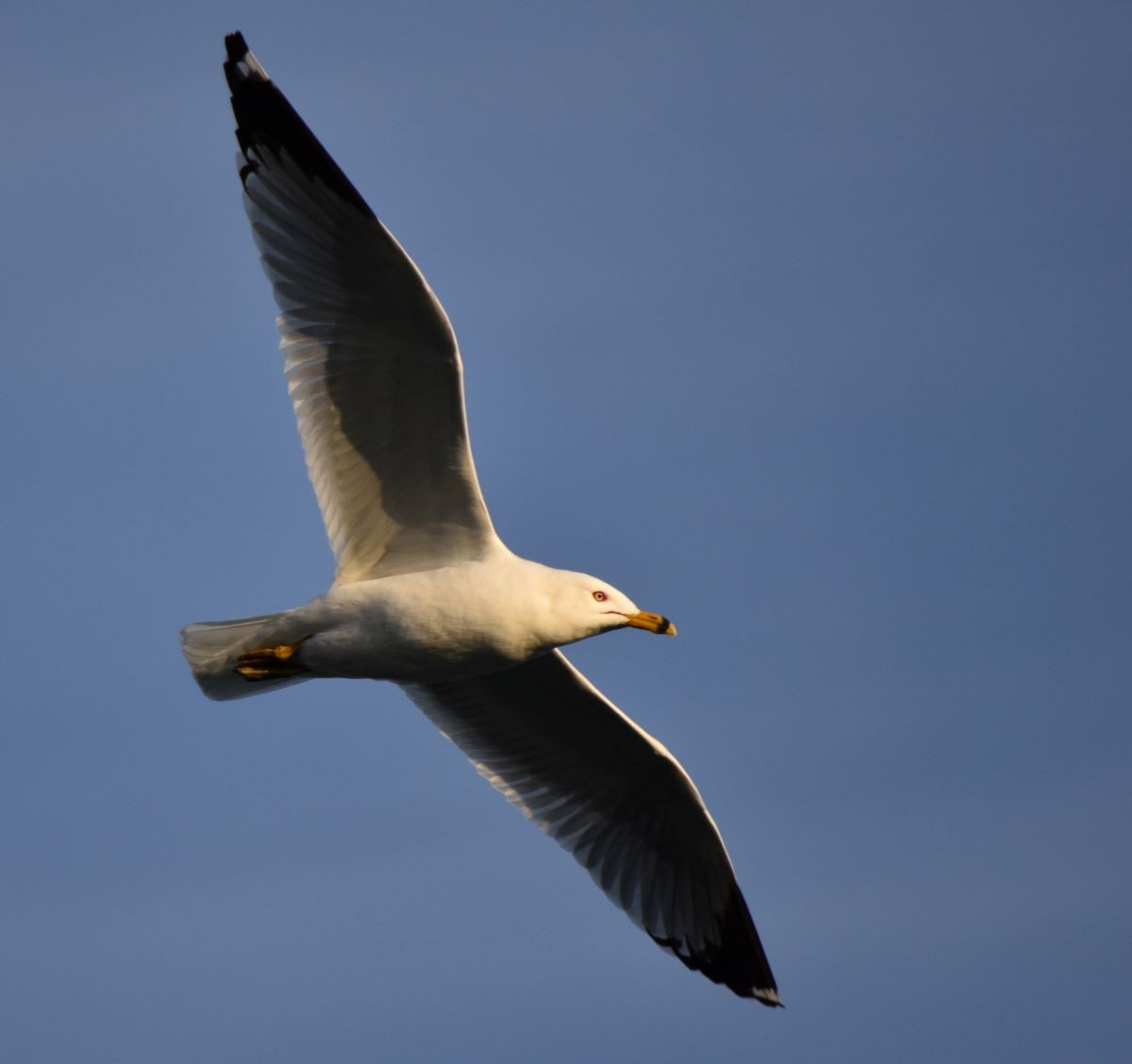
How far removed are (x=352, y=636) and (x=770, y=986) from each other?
178 inches

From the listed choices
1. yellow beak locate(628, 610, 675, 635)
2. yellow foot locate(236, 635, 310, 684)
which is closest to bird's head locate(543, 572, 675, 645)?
yellow beak locate(628, 610, 675, 635)

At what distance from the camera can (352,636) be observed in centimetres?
1221

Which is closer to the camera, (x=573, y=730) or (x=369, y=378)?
(x=369, y=378)

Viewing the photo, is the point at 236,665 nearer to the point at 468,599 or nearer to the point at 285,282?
the point at 468,599

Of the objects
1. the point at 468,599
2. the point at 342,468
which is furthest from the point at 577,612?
the point at 342,468

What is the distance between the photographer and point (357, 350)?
1227cm

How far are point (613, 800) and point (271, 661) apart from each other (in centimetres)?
297

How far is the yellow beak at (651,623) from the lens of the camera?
12.4m

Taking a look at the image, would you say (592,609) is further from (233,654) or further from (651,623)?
(233,654)

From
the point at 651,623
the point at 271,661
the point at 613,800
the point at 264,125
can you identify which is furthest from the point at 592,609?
the point at 264,125

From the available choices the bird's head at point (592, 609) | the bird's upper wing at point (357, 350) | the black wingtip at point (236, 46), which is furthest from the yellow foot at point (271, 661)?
the black wingtip at point (236, 46)

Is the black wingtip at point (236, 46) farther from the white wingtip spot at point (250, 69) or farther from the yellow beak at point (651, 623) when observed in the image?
the yellow beak at point (651, 623)

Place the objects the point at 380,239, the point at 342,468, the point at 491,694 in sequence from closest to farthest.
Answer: the point at 380,239 → the point at 342,468 → the point at 491,694

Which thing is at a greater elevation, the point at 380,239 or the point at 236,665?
the point at 380,239
